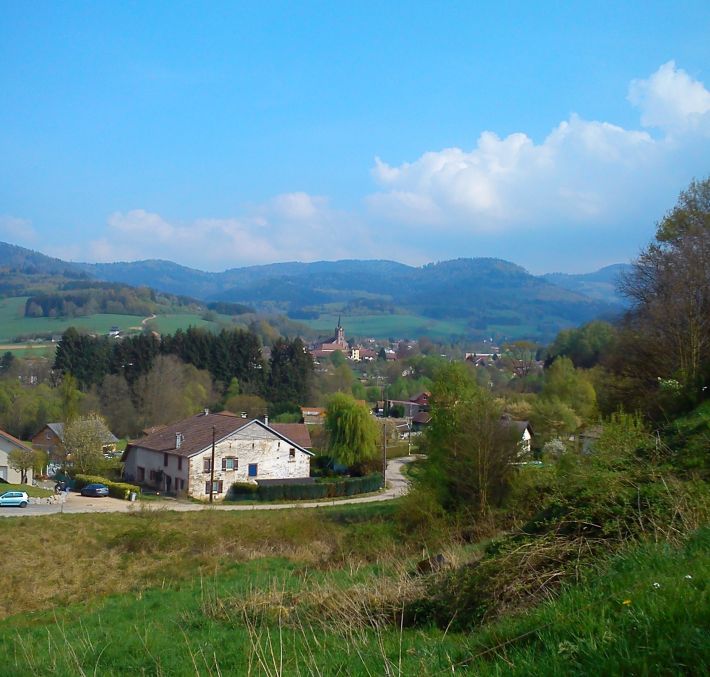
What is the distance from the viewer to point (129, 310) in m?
179

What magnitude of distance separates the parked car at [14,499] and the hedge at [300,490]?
14.6 m

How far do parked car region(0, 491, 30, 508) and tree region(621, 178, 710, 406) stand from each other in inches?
1180

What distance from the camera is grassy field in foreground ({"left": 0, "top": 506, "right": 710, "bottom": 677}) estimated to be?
15.6ft

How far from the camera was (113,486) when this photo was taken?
155 feet

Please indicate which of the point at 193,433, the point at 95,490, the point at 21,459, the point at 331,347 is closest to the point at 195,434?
the point at 193,433

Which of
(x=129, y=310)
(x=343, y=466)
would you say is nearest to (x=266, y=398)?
(x=343, y=466)

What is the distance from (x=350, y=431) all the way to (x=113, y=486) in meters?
18.0

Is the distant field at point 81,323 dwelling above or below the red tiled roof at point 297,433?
above

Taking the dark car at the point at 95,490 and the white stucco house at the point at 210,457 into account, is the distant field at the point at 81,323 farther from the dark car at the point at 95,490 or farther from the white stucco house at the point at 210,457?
the dark car at the point at 95,490

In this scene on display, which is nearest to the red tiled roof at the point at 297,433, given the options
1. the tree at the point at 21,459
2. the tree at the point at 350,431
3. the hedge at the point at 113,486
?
the tree at the point at 350,431

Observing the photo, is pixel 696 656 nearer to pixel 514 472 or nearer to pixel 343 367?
pixel 514 472

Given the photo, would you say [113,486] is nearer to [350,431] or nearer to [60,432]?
A: [60,432]

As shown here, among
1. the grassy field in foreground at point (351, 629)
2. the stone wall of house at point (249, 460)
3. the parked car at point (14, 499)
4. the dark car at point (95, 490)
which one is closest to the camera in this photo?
the grassy field in foreground at point (351, 629)

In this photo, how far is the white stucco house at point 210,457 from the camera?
50156 millimetres
